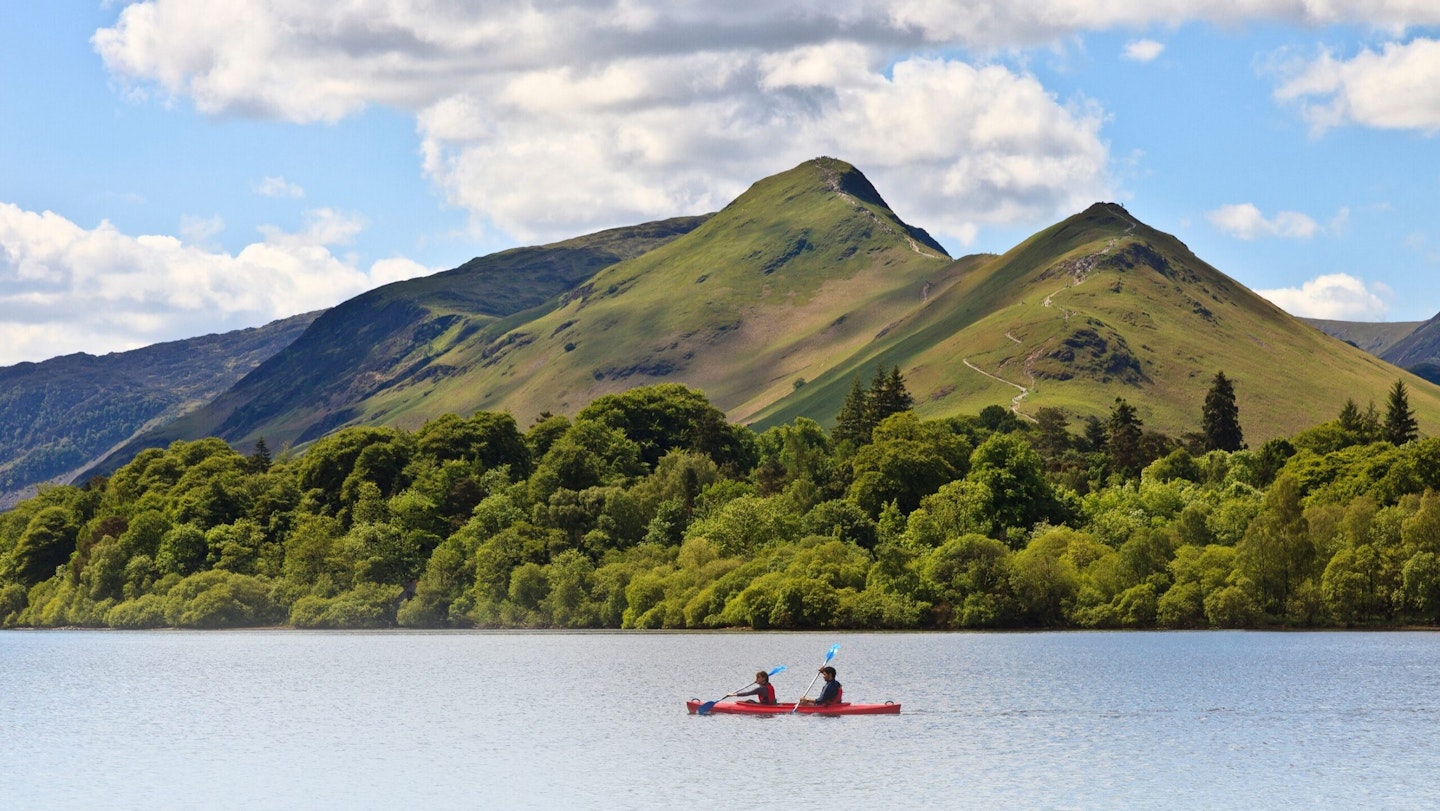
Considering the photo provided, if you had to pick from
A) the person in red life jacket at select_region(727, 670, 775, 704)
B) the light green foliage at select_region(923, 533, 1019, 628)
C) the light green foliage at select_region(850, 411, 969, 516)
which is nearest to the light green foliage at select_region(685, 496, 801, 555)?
the light green foliage at select_region(850, 411, 969, 516)

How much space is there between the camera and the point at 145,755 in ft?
230

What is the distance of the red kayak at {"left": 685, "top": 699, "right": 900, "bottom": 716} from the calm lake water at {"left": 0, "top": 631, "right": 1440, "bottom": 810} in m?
0.52

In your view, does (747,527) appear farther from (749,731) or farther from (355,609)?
(749,731)

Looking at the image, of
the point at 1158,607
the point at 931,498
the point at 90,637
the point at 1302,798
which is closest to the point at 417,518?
the point at 90,637

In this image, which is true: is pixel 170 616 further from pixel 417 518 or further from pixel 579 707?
pixel 579 707

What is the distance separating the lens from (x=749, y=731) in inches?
2931

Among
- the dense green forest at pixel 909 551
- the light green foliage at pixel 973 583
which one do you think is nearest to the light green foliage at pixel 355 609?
the dense green forest at pixel 909 551

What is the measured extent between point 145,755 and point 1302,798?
153ft

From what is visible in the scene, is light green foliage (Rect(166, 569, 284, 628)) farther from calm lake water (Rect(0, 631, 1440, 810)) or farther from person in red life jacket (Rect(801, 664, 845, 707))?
person in red life jacket (Rect(801, 664, 845, 707))

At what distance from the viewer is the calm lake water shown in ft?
188

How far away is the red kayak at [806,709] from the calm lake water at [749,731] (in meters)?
0.52

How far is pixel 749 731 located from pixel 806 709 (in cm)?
473

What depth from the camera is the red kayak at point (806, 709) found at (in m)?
77.8

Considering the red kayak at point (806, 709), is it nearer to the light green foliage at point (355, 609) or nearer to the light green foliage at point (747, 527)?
the light green foliage at point (747, 527)
